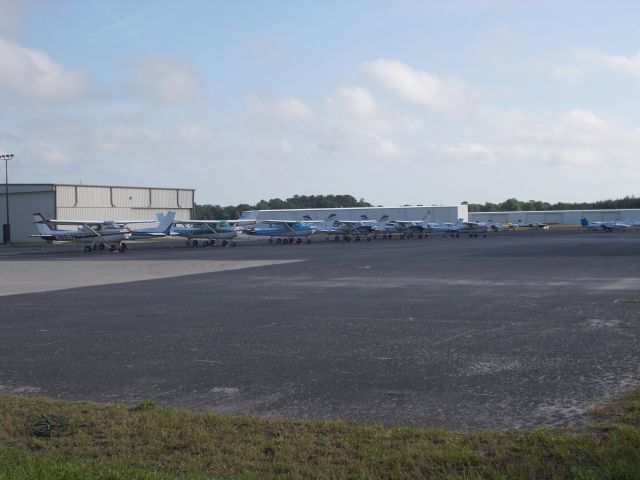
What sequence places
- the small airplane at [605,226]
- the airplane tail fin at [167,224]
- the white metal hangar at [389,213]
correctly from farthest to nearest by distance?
1. the white metal hangar at [389,213]
2. the small airplane at [605,226]
3. the airplane tail fin at [167,224]

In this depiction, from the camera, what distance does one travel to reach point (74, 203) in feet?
249

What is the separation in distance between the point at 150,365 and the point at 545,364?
5.48 metres

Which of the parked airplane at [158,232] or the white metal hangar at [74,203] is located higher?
the white metal hangar at [74,203]

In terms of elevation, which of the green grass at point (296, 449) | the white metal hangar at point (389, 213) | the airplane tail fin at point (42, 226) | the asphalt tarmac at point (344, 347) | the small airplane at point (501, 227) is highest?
the white metal hangar at point (389, 213)

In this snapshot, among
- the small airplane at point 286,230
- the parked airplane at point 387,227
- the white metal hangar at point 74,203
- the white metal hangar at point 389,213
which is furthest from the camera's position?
the white metal hangar at point 389,213

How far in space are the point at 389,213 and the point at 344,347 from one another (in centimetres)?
9232

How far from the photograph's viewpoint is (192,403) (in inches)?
293

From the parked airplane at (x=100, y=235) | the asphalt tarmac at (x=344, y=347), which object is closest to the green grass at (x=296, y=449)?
the asphalt tarmac at (x=344, y=347)

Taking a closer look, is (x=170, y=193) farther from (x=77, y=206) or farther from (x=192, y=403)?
(x=192, y=403)

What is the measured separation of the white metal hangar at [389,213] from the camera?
9962cm

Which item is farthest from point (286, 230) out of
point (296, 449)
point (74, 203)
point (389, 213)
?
point (296, 449)

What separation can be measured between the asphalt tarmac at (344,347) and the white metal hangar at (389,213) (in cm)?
7823

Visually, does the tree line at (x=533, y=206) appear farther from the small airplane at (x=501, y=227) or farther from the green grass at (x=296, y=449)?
the green grass at (x=296, y=449)

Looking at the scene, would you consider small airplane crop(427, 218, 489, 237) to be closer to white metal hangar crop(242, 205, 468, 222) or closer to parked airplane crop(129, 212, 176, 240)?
white metal hangar crop(242, 205, 468, 222)
